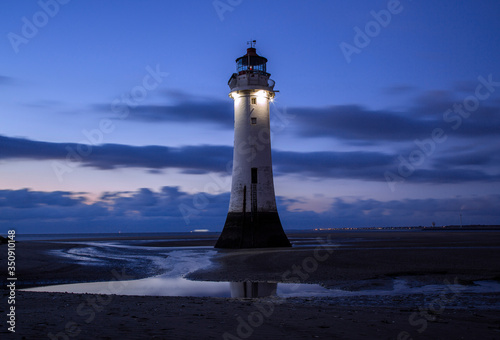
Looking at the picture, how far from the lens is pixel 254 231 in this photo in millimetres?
30891

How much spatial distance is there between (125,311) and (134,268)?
11.7 meters

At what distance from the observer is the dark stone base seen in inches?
1210

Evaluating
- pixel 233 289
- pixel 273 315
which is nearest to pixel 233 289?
pixel 233 289

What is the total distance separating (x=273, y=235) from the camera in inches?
1228

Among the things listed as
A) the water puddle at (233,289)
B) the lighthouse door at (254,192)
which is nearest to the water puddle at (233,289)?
the water puddle at (233,289)

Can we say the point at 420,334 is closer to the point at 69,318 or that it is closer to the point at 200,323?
the point at 200,323

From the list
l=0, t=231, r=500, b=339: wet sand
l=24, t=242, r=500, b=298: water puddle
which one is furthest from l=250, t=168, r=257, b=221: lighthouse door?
l=0, t=231, r=500, b=339: wet sand

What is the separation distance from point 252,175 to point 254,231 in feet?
13.8

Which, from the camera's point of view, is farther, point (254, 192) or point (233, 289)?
point (254, 192)

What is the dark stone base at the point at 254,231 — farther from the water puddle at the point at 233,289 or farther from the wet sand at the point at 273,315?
the wet sand at the point at 273,315

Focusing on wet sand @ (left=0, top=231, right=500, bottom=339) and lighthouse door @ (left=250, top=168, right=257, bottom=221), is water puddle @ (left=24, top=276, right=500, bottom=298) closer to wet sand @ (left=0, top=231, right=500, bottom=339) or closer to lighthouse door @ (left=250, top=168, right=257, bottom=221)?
wet sand @ (left=0, top=231, right=500, bottom=339)

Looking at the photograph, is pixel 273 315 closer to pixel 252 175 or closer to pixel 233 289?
pixel 233 289

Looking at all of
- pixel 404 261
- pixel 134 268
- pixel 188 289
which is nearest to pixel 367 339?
pixel 188 289

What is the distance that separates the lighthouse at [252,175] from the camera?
102 feet
